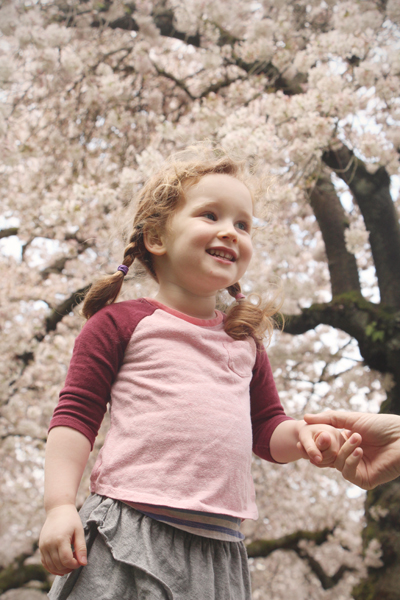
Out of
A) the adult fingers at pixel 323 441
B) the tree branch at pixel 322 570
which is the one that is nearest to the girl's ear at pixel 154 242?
the adult fingers at pixel 323 441

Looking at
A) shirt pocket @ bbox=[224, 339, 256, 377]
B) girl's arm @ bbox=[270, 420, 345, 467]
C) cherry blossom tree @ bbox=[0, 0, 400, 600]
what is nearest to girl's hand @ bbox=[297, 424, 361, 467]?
girl's arm @ bbox=[270, 420, 345, 467]

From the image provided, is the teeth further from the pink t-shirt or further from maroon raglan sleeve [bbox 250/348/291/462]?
maroon raglan sleeve [bbox 250/348/291/462]

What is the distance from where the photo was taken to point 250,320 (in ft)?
4.81

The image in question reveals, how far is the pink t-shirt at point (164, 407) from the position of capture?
110cm

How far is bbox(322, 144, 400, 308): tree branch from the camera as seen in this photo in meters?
4.29

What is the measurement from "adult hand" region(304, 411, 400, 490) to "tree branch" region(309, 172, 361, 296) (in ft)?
11.4

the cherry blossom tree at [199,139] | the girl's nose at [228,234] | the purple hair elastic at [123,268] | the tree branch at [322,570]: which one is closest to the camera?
the girl's nose at [228,234]

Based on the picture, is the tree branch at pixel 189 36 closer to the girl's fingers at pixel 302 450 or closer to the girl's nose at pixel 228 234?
the girl's nose at pixel 228 234

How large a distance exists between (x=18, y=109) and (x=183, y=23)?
170 cm

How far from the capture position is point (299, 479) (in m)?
6.35

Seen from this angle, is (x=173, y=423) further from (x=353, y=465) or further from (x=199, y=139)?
(x=199, y=139)

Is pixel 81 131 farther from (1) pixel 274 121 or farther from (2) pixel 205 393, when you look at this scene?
→ (2) pixel 205 393

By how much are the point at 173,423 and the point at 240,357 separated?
31cm

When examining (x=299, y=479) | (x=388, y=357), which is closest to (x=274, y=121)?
(x=388, y=357)
